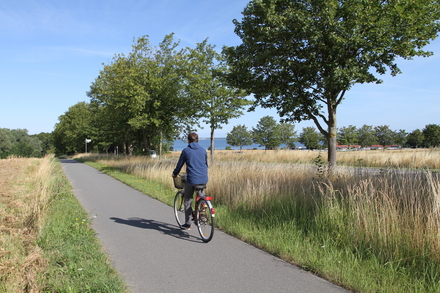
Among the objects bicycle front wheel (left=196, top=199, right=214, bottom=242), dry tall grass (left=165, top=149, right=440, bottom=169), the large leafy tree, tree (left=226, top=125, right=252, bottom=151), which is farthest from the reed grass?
tree (left=226, top=125, right=252, bottom=151)

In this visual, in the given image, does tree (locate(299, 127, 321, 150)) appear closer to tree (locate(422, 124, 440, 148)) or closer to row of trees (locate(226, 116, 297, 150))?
row of trees (locate(226, 116, 297, 150))

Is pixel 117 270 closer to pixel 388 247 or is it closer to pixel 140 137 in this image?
pixel 388 247

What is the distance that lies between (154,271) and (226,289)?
1.14 meters

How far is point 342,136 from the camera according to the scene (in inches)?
1651

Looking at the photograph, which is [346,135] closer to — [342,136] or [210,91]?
[342,136]

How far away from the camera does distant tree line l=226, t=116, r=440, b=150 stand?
4706 cm

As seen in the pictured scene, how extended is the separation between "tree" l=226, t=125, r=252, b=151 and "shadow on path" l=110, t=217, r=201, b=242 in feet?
217

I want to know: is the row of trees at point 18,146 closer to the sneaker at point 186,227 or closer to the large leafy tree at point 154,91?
the large leafy tree at point 154,91

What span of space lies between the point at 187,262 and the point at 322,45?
8.90m

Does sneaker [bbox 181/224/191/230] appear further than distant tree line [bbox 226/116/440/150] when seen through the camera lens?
No

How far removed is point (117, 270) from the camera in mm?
4484

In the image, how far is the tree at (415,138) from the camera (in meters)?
59.4

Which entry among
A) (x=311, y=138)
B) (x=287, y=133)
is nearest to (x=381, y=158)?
(x=287, y=133)

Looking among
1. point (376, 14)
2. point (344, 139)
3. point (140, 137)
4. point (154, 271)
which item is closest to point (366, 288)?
point (154, 271)
